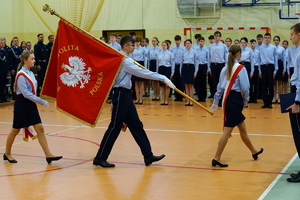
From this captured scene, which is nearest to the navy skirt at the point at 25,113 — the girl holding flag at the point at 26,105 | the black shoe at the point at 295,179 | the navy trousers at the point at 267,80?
the girl holding flag at the point at 26,105

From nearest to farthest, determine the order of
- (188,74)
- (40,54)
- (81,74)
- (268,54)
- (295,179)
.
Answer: (295,179) → (81,74) → (268,54) → (188,74) → (40,54)

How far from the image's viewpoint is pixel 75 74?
22.8ft

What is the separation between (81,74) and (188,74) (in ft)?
24.3

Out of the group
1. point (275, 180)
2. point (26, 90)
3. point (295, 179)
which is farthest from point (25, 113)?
point (295, 179)

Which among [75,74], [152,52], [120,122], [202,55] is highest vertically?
[152,52]

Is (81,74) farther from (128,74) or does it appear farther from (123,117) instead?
(123,117)

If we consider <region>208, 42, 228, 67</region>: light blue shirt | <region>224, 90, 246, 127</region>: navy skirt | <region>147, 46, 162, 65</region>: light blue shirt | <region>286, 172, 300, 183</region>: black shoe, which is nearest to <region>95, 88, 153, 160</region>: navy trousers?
<region>224, 90, 246, 127</region>: navy skirt

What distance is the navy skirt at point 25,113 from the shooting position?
6777mm

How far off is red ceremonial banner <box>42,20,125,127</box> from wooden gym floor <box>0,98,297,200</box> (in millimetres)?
796

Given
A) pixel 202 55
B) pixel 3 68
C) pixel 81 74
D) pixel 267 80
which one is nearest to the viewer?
pixel 81 74

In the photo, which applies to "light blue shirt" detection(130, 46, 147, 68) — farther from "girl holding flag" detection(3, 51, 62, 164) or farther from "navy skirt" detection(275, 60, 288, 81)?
"girl holding flag" detection(3, 51, 62, 164)

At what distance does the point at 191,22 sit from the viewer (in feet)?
61.2

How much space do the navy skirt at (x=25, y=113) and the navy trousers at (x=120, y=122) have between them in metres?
1.03

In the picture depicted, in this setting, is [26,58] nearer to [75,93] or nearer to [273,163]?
[75,93]
